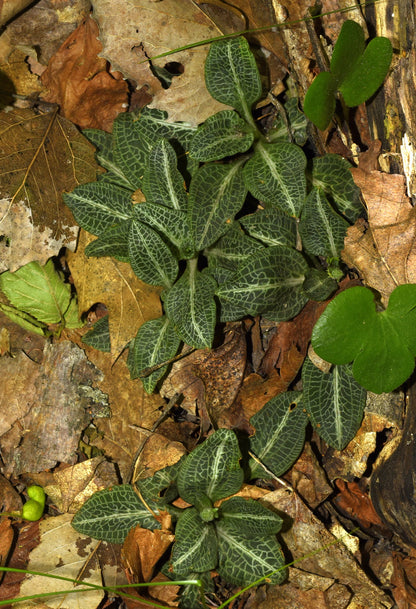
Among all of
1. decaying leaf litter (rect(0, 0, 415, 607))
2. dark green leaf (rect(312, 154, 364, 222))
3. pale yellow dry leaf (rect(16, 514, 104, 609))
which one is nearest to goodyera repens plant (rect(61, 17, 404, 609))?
dark green leaf (rect(312, 154, 364, 222))

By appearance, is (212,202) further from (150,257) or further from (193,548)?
(193,548)

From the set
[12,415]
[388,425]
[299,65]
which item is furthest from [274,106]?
[12,415]

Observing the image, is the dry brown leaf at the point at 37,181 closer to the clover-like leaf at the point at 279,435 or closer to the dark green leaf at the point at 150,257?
the dark green leaf at the point at 150,257

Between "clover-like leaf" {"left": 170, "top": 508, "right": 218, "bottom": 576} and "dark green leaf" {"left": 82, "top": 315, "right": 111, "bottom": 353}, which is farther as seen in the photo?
"dark green leaf" {"left": 82, "top": 315, "right": 111, "bottom": 353}

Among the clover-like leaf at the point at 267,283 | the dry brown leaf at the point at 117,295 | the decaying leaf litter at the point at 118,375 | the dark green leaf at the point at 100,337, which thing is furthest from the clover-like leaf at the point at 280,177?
the dark green leaf at the point at 100,337

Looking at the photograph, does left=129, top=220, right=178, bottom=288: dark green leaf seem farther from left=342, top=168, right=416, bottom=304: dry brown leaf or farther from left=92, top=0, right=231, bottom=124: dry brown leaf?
left=342, top=168, right=416, bottom=304: dry brown leaf

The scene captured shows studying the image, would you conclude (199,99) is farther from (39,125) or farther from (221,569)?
(221,569)
